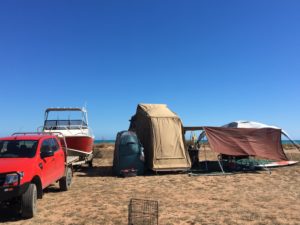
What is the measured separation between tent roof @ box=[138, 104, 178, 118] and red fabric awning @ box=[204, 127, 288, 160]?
1982 mm

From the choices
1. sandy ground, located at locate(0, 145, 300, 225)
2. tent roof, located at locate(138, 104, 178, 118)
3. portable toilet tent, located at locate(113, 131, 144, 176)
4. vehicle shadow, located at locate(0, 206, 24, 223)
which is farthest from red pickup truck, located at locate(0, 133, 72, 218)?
tent roof, located at locate(138, 104, 178, 118)

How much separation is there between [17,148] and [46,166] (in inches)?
35.7

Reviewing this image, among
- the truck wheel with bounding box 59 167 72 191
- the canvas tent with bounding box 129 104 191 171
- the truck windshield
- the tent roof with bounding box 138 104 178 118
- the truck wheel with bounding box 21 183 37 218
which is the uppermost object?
the tent roof with bounding box 138 104 178 118

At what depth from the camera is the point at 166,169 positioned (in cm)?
1557

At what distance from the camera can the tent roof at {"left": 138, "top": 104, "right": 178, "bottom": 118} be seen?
16.6 metres

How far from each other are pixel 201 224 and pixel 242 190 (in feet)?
15.2

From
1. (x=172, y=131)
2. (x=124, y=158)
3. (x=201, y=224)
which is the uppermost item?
(x=172, y=131)

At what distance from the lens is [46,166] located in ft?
29.6

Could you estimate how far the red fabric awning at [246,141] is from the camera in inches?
636

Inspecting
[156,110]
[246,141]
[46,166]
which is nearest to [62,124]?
[156,110]

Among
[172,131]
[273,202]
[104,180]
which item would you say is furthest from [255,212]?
[172,131]

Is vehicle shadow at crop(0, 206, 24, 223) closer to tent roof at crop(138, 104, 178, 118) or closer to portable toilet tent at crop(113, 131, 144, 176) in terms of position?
portable toilet tent at crop(113, 131, 144, 176)

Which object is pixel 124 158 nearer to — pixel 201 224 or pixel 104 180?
pixel 104 180

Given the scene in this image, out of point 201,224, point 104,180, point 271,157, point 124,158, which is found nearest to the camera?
point 201,224
